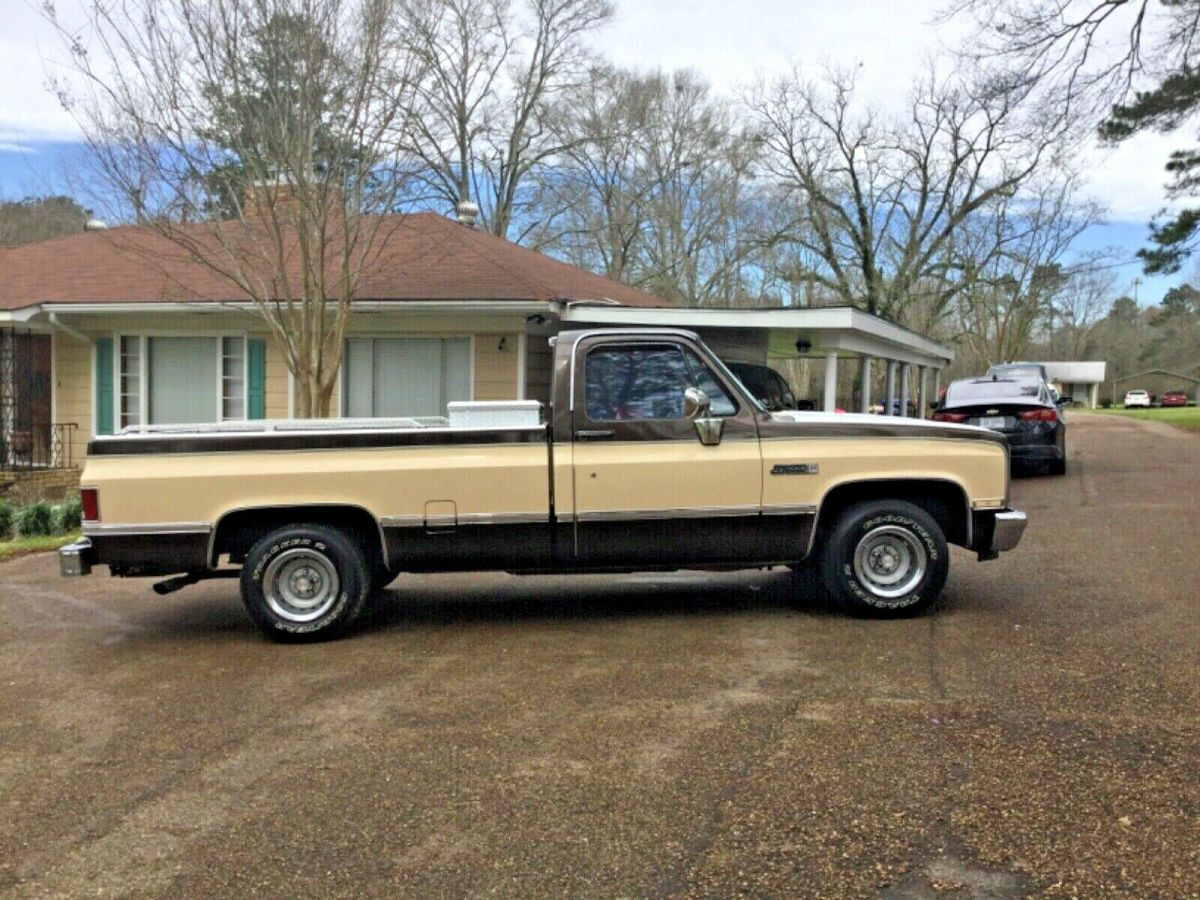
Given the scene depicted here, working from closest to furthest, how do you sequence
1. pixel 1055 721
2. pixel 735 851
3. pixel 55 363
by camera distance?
1. pixel 735 851
2. pixel 1055 721
3. pixel 55 363

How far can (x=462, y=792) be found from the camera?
12.7ft

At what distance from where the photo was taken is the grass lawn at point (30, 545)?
10066 mm

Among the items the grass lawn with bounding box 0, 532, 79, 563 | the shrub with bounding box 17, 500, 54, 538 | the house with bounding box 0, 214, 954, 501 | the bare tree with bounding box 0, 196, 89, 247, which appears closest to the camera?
the grass lawn with bounding box 0, 532, 79, 563

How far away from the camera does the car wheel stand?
6.42 meters

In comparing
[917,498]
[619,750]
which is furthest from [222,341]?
[619,750]

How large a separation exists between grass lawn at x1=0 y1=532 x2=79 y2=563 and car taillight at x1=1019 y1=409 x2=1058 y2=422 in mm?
12130

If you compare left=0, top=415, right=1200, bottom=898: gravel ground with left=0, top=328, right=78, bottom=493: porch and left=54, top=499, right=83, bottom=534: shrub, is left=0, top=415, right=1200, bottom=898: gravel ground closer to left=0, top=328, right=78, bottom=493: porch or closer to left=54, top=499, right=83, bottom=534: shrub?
left=54, top=499, right=83, bottom=534: shrub

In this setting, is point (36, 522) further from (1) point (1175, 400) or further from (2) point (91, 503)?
(1) point (1175, 400)

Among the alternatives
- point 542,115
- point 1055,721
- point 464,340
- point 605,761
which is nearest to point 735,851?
point 605,761

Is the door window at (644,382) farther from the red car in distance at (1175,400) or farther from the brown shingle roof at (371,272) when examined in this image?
the red car in distance at (1175,400)

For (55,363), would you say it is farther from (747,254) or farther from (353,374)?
(747,254)

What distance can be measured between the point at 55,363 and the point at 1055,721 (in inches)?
607

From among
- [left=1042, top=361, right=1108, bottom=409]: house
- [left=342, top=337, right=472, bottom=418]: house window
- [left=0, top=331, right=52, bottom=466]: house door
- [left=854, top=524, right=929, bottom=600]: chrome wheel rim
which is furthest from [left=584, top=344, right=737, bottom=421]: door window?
[left=1042, top=361, right=1108, bottom=409]: house

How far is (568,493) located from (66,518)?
7.92m
